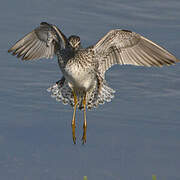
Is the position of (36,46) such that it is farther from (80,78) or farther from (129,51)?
(129,51)

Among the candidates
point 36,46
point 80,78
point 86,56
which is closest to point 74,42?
point 86,56

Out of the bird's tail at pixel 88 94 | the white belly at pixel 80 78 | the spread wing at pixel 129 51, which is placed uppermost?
the spread wing at pixel 129 51

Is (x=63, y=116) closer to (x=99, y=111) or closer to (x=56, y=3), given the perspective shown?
(x=99, y=111)

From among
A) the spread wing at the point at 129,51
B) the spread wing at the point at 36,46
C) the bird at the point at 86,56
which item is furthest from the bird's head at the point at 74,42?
the spread wing at the point at 36,46

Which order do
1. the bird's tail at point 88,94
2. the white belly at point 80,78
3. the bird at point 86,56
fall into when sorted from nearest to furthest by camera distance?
the white belly at point 80,78
the bird at point 86,56
the bird's tail at point 88,94

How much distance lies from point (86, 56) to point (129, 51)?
873mm

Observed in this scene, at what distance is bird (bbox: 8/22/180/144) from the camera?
1220 centimetres

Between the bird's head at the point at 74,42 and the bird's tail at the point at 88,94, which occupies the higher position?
the bird's head at the point at 74,42

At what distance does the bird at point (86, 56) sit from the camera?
1220 centimetres

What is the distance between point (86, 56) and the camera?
12.2m

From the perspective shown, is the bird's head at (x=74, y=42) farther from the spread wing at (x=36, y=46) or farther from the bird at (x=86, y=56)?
the spread wing at (x=36, y=46)

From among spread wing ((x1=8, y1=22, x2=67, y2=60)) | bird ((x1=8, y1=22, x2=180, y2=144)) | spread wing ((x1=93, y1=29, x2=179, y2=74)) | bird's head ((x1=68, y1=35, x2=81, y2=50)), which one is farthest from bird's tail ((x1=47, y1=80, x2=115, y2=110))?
bird's head ((x1=68, y1=35, x2=81, y2=50))

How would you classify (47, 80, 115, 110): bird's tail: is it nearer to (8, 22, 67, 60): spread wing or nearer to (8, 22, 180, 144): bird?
(8, 22, 180, 144): bird

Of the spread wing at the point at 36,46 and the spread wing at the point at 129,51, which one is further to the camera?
the spread wing at the point at 36,46
